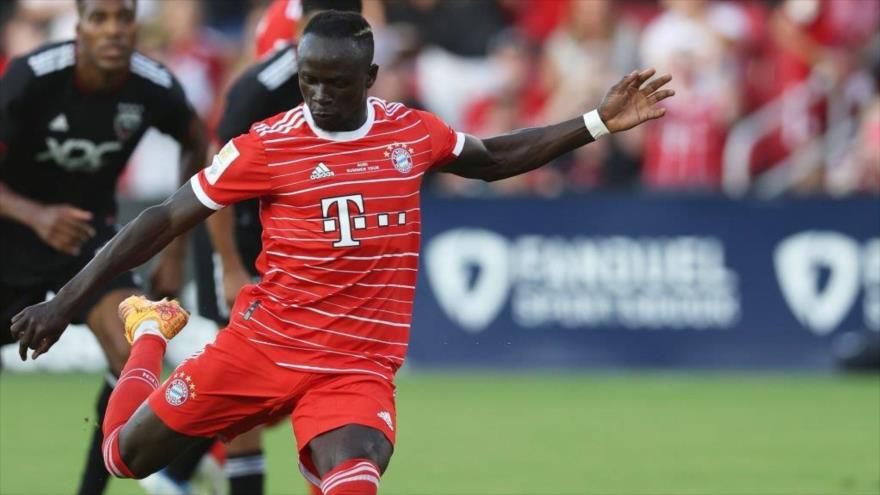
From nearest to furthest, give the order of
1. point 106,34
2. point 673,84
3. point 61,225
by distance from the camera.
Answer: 1. point 61,225
2. point 106,34
3. point 673,84

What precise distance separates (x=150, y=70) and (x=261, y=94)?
67 cm

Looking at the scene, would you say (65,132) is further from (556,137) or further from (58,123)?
(556,137)

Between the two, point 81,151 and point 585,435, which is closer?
point 81,151

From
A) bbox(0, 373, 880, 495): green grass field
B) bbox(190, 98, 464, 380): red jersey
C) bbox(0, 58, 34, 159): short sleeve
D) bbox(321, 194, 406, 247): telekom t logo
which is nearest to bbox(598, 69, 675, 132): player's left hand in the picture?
bbox(190, 98, 464, 380): red jersey

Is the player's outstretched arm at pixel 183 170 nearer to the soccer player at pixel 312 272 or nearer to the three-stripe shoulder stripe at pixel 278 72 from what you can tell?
the three-stripe shoulder stripe at pixel 278 72

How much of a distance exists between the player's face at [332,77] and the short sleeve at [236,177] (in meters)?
0.26

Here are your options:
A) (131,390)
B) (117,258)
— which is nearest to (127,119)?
(131,390)

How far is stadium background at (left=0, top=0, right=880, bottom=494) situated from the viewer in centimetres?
1160

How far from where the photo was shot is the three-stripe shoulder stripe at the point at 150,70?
812 cm

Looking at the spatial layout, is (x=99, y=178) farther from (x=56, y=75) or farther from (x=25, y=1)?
(x=25, y=1)

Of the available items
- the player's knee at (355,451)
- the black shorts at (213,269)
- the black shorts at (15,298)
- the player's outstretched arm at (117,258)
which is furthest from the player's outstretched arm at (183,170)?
the player's knee at (355,451)

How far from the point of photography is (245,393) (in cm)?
629

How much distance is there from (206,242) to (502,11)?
9305 mm

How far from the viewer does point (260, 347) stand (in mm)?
6320
